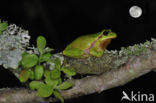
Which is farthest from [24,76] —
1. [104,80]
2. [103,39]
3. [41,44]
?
[103,39]

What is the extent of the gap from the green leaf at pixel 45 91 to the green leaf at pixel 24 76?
74 millimetres

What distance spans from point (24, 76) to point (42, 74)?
0.08m

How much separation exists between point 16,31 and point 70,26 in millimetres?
1978

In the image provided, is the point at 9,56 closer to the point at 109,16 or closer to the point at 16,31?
the point at 16,31

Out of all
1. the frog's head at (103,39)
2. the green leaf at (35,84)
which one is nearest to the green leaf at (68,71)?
the green leaf at (35,84)

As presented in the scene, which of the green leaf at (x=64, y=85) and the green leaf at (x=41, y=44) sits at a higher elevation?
the green leaf at (x=41, y=44)

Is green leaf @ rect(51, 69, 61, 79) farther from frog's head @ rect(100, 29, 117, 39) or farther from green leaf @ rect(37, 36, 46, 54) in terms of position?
frog's head @ rect(100, 29, 117, 39)

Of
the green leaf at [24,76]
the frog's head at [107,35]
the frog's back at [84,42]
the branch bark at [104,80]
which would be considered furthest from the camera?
the frog's head at [107,35]

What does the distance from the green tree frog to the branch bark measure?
0.04 m

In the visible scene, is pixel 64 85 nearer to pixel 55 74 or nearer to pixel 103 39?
pixel 55 74

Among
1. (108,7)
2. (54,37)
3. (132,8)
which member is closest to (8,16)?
(54,37)

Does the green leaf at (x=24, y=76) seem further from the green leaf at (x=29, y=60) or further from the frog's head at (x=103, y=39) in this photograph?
the frog's head at (x=103, y=39)

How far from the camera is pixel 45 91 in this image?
3.52 feet

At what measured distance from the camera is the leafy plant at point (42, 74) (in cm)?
108
